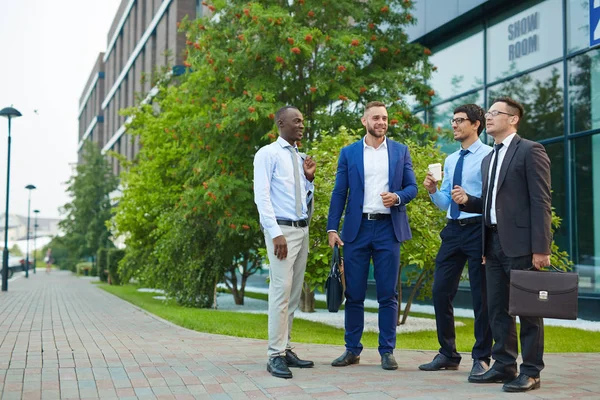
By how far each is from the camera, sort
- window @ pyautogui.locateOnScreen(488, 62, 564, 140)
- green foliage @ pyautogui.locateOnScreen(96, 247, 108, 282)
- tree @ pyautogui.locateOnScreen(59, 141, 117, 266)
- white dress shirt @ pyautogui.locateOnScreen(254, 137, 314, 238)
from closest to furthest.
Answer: white dress shirt @ pyautogui.locateOnScreen(254, 137, 314, 238) → window @ pyautogui.locateOnScreen(488, 62, 564, 140) → green foliage @ pyautogui.locateOnScreen(96, 247, 108, 282) → tree @ pyautogui.locateOnScreen(59, 141, 117, 266)

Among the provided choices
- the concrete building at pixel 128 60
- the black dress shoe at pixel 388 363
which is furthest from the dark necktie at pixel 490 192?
→ the concrete building at pixel 128 60

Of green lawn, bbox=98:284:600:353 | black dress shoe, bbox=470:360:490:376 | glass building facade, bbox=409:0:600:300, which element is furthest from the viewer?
glass building facade, bbox=409:0:600:300

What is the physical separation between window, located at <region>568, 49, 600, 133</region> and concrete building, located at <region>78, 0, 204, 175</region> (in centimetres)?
1433

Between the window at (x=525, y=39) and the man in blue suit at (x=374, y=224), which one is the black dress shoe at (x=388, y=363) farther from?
the window at (x=525, y=39)

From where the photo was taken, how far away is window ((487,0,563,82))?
41.9ft

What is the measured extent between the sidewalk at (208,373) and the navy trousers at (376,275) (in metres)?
0.30

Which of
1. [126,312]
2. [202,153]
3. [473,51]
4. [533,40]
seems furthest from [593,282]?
[126,312]

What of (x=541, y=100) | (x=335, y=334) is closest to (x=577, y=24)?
(x=541, y=100)

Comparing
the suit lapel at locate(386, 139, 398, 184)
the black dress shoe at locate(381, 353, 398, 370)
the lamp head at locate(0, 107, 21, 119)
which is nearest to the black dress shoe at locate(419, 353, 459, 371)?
the black dress shoe at locate(381, 353, 398, 370)

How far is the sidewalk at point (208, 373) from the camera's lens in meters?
4.90

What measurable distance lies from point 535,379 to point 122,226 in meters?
16.5

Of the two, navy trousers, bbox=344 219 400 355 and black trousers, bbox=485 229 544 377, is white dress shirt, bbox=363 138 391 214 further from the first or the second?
black trousers, bbox=485 229 544 377

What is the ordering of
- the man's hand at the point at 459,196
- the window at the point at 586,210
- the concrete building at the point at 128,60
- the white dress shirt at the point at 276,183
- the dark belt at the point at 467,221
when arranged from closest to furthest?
the man's hand at the point at 459,196, the dark belt at the point at 467,221, the white dress shirt at the point at 276,183, the window at the point at 586,210, the concrete building at the point at 128,60

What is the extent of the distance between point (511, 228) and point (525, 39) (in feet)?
30.9
